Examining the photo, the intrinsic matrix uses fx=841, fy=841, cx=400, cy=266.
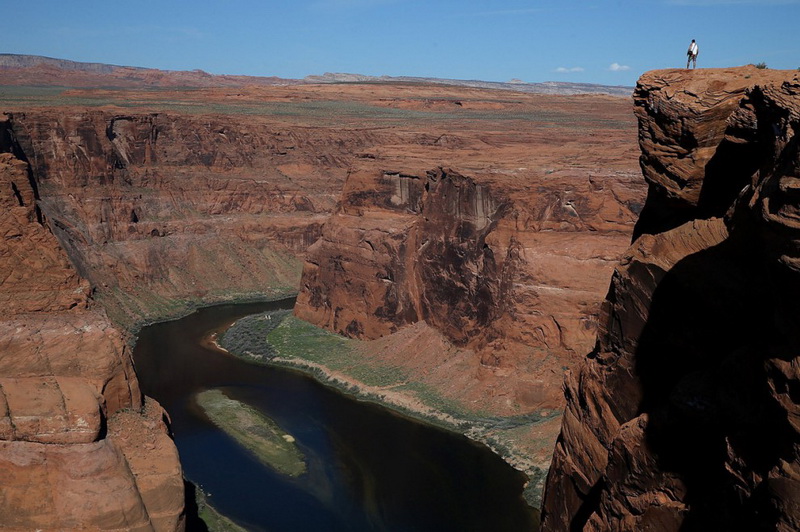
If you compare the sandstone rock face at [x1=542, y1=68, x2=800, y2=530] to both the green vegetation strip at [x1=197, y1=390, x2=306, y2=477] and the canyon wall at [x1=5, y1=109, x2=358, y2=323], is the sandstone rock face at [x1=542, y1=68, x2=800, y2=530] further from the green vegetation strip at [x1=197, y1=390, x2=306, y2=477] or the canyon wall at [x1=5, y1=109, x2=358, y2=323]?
the canyon wall at [x1=5, y1=109, x2=358, y2=323]

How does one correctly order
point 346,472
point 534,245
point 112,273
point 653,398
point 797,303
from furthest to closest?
point 112,273, point 534,245, point 346,472, point 653,398, point 797,303

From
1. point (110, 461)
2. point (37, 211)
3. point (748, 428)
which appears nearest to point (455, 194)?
point (37, 211)

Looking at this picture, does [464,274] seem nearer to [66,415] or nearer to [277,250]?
[66,415]

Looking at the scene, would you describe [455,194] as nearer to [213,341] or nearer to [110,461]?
[213,341]

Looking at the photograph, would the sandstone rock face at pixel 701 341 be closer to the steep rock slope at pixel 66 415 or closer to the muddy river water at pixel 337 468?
the steep rock slope at pixel 66 415

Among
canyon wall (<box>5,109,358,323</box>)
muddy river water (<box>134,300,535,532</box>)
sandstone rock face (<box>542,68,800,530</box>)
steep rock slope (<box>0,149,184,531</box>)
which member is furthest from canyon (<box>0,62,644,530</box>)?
sandstone rock face (<box>542,68,800,530</box>)
